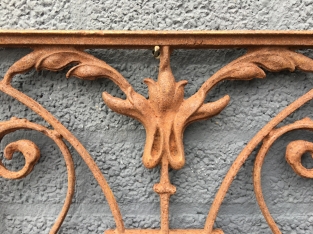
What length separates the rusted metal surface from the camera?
0.44 m

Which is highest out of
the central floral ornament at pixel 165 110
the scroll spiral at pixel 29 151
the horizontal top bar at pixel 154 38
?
the horizontal top bar at pixel 154 38

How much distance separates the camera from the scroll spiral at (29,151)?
1.49ft

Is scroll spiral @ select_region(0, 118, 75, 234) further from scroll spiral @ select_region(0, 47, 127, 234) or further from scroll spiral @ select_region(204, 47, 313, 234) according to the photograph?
scroll spiral @ select_region(204, 47, 313, 234)

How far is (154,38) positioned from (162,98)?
7 centimetres

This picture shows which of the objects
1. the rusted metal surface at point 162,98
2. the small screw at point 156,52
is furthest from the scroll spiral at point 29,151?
the small screw at point 156,52

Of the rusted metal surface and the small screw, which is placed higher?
the small screw

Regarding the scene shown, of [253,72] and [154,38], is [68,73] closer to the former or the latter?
[154,38]

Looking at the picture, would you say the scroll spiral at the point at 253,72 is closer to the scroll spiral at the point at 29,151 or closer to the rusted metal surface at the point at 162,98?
the rusted metal surface at the point at 162,98

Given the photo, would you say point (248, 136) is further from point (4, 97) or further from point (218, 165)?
point (4, 97)

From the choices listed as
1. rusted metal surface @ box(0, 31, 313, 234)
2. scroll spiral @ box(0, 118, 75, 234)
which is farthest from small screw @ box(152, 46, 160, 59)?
scroll spiral @ box(0, 118, 75, 234)

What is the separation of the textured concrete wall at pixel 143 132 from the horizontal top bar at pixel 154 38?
0.12 ft

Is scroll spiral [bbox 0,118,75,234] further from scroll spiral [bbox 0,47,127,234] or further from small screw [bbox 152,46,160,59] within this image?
small screw [bbox 152,46,160,59]

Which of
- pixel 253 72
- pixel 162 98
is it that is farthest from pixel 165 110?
pixel 253 72

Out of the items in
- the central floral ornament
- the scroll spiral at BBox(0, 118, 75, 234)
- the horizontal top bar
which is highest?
the horizontal top bar
